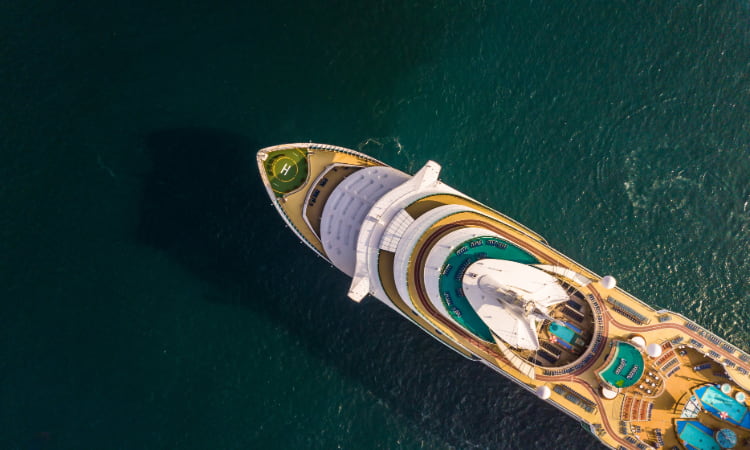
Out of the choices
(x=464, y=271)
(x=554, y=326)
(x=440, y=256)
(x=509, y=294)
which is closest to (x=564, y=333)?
(x=554, y=326)

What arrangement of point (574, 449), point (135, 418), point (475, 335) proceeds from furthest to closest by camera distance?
point (135, 418) → point (574, 449) → point (475, 335)

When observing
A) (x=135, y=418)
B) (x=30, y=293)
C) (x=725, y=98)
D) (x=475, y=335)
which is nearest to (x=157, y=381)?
(x=135, y=418)

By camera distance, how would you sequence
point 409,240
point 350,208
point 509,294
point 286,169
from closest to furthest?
1. point 509,294
2. point 409,240
3. point 350,208
4. point 286,169

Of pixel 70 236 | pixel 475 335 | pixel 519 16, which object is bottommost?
pixel 70 236

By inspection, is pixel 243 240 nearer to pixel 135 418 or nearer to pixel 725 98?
pixel 135 418

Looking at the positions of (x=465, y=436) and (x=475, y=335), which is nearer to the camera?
(x=475, y=335)

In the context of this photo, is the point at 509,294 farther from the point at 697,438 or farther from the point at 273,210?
the point at 273,210

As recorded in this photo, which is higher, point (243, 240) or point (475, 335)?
point (475, 335)
